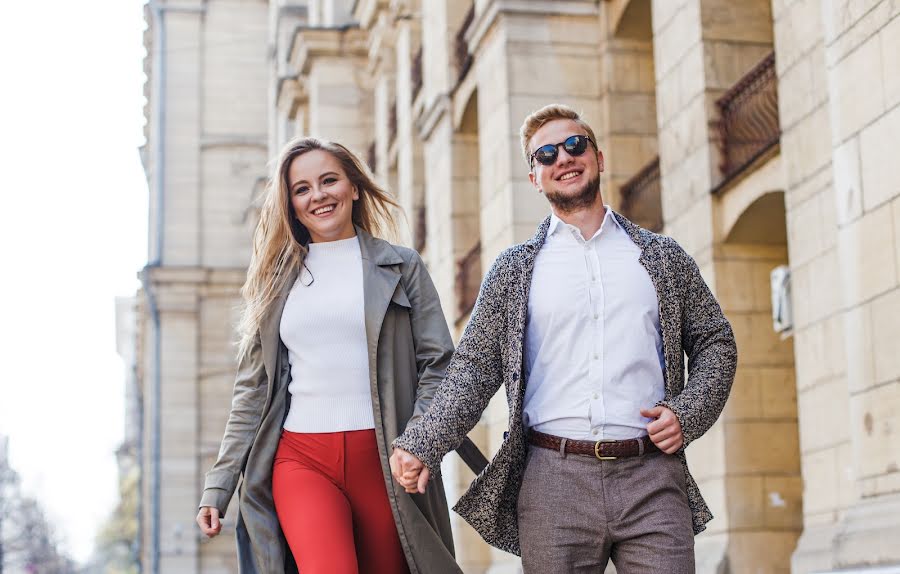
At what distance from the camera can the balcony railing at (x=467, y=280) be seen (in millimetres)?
19453

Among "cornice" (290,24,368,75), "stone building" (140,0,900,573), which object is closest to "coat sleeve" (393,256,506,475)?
"stone building" (140,0,900,573)

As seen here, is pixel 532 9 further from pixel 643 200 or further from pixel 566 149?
pixel 566 149

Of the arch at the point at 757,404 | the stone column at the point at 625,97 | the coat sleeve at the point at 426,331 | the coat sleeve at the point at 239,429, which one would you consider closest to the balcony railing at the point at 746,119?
the arch at the point at 757,404

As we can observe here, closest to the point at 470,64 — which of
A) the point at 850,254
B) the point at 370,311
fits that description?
the point at 850,254

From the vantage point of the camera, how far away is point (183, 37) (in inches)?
2067

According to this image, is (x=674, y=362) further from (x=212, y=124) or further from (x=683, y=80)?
(x=212, y=124)

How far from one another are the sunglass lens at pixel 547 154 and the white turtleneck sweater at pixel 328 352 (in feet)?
3.45

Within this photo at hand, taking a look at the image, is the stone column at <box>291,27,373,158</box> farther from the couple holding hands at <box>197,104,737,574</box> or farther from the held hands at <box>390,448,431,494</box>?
the held hands at <box>390,448,431,494</box>

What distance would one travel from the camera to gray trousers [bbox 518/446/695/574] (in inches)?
185

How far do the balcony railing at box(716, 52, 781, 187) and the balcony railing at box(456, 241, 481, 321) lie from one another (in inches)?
261

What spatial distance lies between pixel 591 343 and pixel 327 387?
122cm

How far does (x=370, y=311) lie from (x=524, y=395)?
3.01ft

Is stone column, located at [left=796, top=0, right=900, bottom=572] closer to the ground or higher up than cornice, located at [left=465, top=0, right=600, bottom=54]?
closer to the ground

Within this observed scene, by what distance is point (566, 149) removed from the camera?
5086mm
